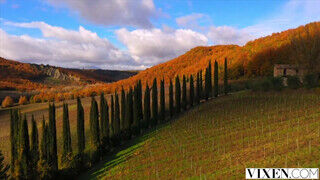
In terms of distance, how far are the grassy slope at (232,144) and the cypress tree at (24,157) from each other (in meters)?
9.89

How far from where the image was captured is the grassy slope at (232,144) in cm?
2052

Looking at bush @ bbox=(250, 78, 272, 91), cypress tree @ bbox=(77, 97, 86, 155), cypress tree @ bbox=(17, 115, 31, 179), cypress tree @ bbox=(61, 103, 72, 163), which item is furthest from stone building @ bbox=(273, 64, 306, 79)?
cypress tree @ bbox=(17, 115, 31, 179)

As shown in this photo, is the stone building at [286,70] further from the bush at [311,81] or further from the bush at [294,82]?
the bush at [311,81]

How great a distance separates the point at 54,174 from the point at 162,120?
36.6 meters

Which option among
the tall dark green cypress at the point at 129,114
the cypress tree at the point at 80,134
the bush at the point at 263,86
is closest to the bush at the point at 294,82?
the bush at the point at 263,86

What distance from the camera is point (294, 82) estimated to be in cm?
6588

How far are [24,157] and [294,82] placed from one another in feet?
252

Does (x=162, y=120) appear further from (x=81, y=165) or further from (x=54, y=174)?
(x=54, y=174)

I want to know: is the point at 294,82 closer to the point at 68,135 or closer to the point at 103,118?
the point at 103,118

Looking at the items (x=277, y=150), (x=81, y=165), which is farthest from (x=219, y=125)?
(x=81, y=165)

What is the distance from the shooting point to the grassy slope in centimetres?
2052

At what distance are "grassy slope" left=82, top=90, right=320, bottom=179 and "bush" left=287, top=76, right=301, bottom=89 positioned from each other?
Result: 10.6 metres

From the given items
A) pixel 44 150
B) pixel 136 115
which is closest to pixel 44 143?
pixel 44 150

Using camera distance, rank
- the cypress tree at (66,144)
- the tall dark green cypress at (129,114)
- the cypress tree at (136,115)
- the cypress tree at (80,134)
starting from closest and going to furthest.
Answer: the cypress tree at (66,144) → the cypress tree at (80,134) → the tall dark green cypress at (129,114) → the cypress tree at (136,115)
